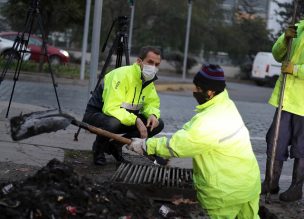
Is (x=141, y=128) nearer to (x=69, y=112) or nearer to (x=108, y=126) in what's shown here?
(x=108, y=126)

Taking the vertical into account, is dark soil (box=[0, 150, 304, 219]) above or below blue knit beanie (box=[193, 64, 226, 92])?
below

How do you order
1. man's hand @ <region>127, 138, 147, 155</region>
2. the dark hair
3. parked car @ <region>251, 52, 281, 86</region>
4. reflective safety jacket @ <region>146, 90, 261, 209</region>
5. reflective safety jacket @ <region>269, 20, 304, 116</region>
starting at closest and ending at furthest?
reflective safety jacket @ <region>146, 90, 261, 209</region>, man's hand @ <region>127, 138, 147, 155</region>, reflective safety jacket @ <region>269, 20, 304, 116</region>, the dark hair, parked car @ <region>251, 52, 281, 86</region>

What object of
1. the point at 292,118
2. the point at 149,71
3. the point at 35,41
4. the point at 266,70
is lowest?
the point at 266,70

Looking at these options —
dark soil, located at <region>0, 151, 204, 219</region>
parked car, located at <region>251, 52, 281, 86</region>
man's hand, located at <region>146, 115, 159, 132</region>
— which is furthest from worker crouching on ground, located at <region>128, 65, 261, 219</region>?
parked car, located at <region>251, 52, 281, 86</region>

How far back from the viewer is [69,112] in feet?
36.1

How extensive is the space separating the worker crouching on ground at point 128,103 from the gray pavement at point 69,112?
2.27 ft

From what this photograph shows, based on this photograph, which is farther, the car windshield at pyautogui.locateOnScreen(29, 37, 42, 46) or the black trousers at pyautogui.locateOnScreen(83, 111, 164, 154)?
the car windshield at pyautogui.locateOnScreen(29, 37, 42, 46)

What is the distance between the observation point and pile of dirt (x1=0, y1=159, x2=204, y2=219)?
3.69 m

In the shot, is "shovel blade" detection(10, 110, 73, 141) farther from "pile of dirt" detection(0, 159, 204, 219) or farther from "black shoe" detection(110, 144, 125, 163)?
"black shoe" detection(110, 144, 125, 163)

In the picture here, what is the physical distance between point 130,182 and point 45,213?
1286mm

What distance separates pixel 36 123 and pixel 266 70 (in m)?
29.8

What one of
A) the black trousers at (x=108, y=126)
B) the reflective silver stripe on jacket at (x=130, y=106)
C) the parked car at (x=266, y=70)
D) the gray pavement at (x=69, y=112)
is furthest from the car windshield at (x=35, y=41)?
the reflective silver stripe on jacket at (x=130, y=106)

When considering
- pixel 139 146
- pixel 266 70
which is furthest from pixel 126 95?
pixel 266 70

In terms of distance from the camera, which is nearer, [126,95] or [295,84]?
[295,84]
